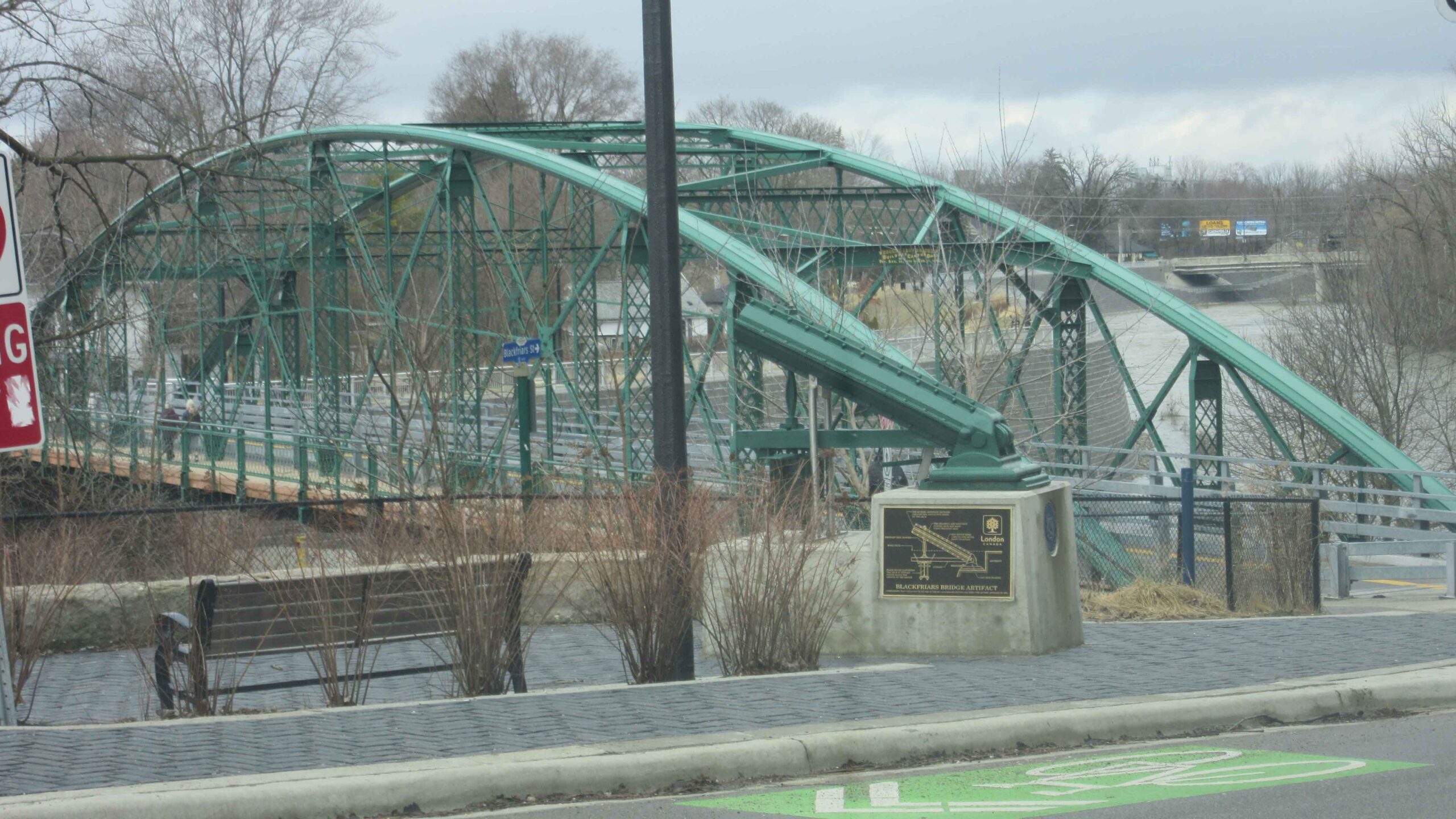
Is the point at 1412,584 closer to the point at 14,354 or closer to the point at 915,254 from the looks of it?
the point at 915,254

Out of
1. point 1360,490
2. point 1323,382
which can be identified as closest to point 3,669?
point 1360,490

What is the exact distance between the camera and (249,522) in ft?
51.5

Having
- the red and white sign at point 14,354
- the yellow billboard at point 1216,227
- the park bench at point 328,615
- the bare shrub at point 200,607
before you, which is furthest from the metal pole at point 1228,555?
the yellow billboard at point 1216,227

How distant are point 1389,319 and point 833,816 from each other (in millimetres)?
40881

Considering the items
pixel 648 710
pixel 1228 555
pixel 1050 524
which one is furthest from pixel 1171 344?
pixel 648 710

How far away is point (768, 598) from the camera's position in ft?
30.7

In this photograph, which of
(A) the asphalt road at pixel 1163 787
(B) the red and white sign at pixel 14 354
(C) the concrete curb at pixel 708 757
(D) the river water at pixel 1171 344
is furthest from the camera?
(D) the river water at pixel 1171 344

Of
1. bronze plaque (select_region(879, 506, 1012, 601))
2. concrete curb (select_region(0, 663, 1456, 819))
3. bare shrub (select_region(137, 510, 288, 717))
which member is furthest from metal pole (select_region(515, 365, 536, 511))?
concrete curb (select_region(0, 663, 1456, 819))

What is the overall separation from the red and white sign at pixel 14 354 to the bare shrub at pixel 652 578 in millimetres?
3427

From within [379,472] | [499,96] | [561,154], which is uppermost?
[499,96]

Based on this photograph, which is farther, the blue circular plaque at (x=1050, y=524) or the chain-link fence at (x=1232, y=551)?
the chain-link fence at (x=1232, y=551)

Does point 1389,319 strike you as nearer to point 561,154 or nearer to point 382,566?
point 561,154

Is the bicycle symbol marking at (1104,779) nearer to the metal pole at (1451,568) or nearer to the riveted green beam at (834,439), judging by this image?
the riveted green beam at (834,439)

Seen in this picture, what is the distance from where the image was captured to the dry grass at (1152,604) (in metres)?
13.1
